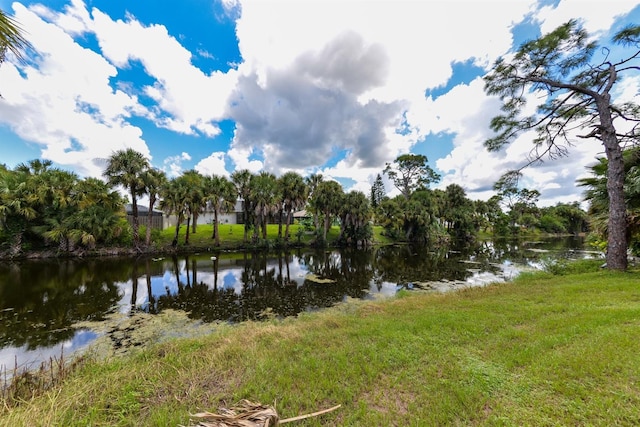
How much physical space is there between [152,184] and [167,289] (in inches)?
579

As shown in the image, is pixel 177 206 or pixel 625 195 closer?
pixel 625 195

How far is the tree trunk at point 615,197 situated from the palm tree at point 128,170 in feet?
98.2

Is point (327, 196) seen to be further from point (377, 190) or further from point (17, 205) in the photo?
point (377, 190)

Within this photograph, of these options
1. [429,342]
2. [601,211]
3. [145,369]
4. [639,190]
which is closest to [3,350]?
[145,369]

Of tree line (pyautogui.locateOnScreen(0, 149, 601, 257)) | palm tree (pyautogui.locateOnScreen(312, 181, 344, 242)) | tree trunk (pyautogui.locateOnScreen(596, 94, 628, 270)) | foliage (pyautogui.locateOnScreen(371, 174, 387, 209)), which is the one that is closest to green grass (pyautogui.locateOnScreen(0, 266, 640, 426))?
tree trunk (pyautogui.locateOnScreen(596, 94, 628, 270))

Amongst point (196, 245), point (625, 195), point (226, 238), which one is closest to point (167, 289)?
point (196, 245)

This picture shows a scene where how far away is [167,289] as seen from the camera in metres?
11.6

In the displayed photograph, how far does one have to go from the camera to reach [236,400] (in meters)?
3.23

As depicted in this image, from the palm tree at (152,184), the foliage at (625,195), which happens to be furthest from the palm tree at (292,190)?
the foliage at (625,195)

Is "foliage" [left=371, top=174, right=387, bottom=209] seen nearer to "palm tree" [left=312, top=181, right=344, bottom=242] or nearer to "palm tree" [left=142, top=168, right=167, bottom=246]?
"palm tree" [left=312, top=181, right=344, bottom=242]

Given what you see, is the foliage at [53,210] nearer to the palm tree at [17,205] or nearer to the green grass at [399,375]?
the palm tree at [17,205]

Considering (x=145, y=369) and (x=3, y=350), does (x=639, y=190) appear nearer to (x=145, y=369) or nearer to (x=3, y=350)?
(x=145, y=369)

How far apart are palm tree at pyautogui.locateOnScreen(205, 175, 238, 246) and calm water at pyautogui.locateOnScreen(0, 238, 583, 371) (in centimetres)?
677

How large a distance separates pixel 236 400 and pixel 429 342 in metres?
3.57
